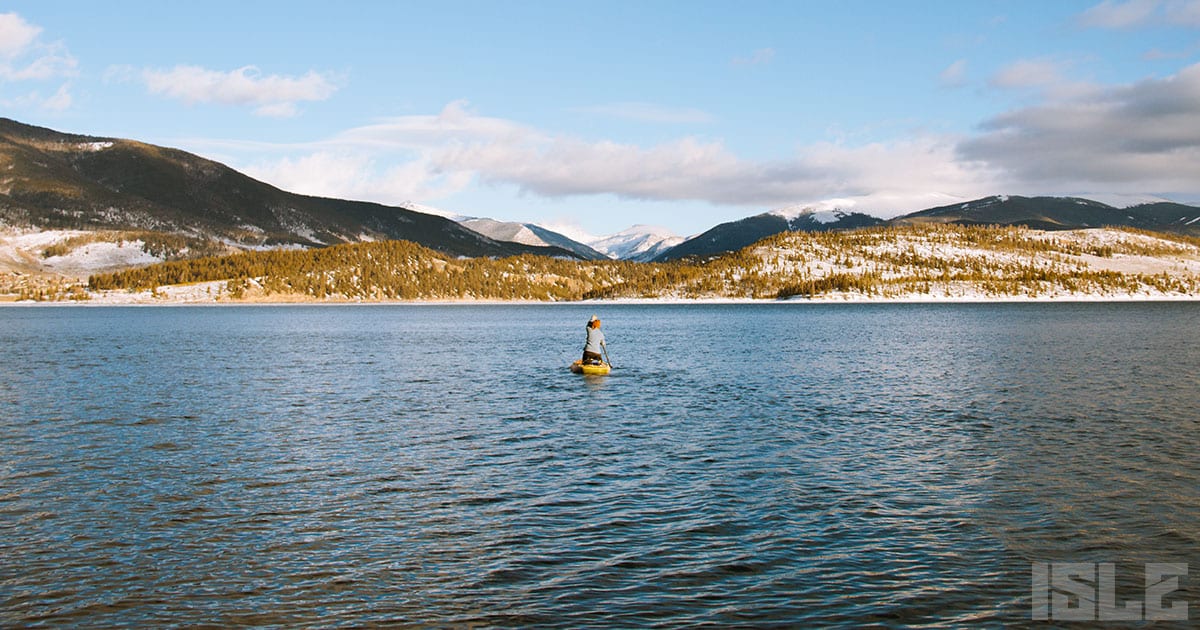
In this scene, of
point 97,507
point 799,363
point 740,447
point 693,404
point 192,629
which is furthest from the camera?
point 799,363

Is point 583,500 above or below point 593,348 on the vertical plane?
below

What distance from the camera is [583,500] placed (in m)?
27.6

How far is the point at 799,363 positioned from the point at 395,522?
61691 millimetres

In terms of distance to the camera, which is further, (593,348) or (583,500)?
(593,348)

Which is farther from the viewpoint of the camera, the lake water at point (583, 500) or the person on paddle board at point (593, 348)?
the person on paddle board at point (593, 348)

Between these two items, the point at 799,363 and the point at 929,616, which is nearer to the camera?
the point at 929,616

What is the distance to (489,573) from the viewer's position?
20516 mm

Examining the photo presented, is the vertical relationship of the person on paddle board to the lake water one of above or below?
above

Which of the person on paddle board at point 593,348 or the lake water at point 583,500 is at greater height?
the person on paddle board at point 593,348

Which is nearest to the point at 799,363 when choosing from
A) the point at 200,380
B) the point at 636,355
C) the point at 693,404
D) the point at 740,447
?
the point at 636,355

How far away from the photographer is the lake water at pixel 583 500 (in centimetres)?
1888

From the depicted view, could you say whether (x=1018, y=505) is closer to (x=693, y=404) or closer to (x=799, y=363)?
(x=693, y=404)

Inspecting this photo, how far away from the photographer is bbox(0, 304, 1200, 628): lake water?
18875mm

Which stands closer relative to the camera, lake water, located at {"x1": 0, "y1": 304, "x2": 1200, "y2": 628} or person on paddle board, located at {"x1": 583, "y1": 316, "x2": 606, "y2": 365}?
lake water, located at {"x1": 0, "y1": 304, "x2": 1200, "y2": 628}
